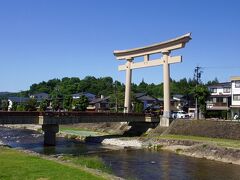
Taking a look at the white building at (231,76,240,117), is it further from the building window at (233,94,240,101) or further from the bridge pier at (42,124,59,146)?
the bridge pier at (42,124,59,146)

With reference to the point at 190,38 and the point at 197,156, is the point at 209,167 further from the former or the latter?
the point at 190,38

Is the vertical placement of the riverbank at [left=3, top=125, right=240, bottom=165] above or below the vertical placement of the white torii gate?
below

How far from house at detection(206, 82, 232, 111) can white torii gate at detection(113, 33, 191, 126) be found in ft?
55.4

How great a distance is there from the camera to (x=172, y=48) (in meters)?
54.1

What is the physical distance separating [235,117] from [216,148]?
83.9 feet

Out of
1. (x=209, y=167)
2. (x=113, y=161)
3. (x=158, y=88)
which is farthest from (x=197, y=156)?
(x=158, y=88)

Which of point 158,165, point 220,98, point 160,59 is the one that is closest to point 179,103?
point 220,98

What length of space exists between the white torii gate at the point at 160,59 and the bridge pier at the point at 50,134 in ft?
56.9

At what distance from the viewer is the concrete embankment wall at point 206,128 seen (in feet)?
151

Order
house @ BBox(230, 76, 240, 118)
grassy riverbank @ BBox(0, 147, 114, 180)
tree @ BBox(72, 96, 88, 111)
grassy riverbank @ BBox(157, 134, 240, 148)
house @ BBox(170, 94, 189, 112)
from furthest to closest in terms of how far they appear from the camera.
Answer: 1. house @ BBox(170, 94, 189, 112)
2. tree @ BBox(72, 96, 88, 111)
3. house @ BBox(230, 76, 240, 118)
4. grassy riverbank @ BBox(157, 134, 240, 148)
5. grassy riverbank @ BBox(0, 147, 114, 180)

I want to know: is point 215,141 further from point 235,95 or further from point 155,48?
point 235,95

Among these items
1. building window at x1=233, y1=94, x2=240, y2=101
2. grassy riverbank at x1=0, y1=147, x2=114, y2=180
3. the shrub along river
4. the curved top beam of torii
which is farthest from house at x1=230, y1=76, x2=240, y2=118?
grassy riverbank at x1=0, y1=147, x2=114, y2=180

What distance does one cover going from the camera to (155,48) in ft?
187

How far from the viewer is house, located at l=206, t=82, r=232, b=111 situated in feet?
229
